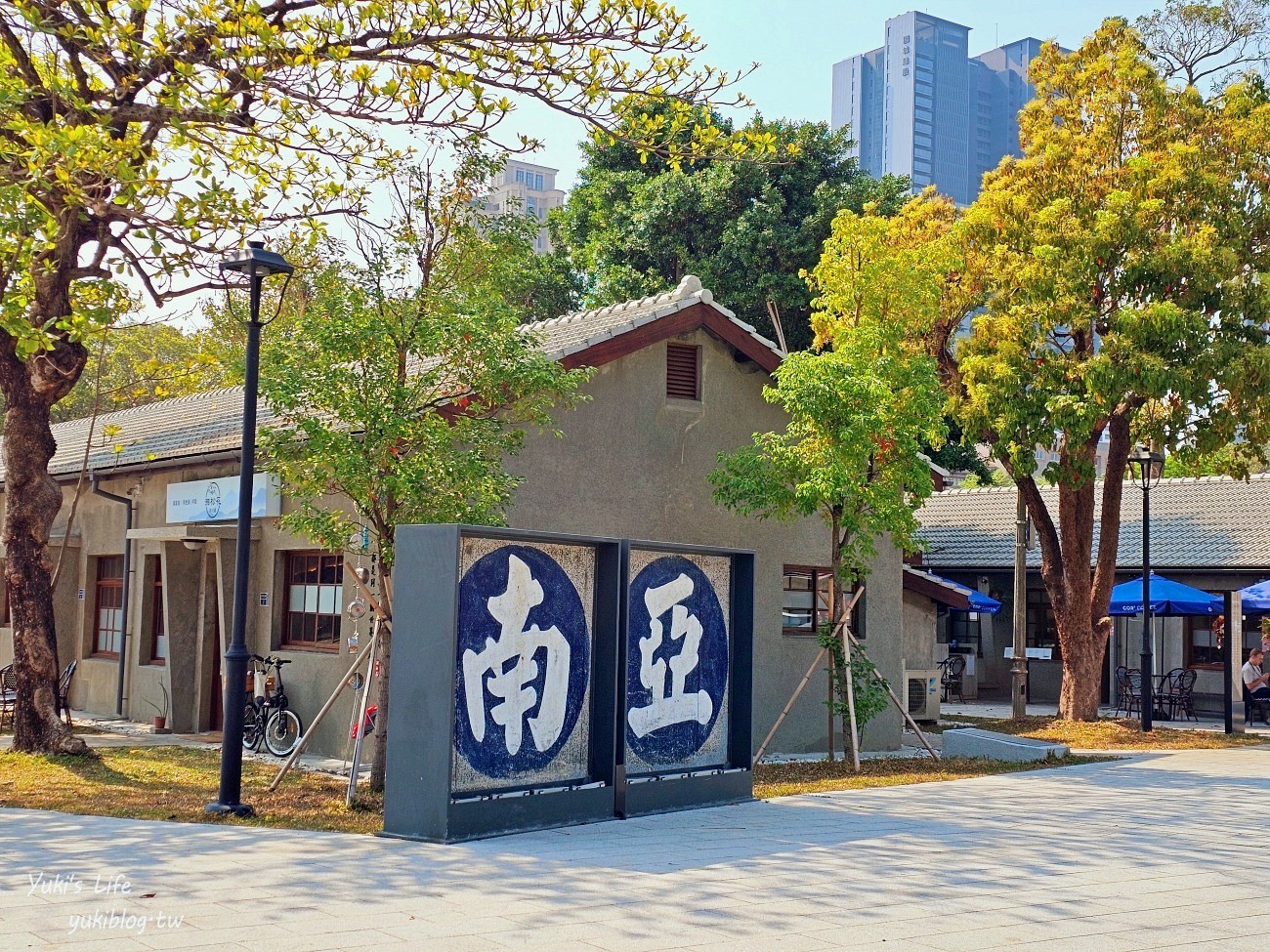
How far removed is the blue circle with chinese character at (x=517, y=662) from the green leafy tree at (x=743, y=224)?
18984 mm

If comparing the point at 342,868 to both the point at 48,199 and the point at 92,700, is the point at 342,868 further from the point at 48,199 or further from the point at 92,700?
the point at 92,700

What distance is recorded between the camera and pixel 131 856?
26.7 feet

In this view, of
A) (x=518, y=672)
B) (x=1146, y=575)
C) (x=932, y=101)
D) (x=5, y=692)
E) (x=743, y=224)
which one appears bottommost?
(x=5, y=692)

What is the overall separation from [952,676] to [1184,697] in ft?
19.6

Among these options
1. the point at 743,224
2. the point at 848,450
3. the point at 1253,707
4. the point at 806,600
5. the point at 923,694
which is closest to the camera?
the point at 848,450

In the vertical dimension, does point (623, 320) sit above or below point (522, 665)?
above

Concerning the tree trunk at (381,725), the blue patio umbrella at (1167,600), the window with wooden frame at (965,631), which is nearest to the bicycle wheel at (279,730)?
the tree trunk at (381,725)

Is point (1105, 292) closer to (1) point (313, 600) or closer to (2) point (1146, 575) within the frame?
(2) point (1146, 575)

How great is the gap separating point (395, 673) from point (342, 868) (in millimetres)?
1644

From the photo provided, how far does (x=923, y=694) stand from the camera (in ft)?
72.3

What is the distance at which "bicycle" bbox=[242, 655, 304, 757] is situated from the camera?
15.3 metres

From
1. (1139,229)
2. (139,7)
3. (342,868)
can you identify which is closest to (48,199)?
(139,7)

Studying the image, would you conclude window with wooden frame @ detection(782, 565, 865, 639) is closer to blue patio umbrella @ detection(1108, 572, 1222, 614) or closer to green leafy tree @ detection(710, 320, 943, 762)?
green leafy tree @ detection(710, 320, 943, 762)

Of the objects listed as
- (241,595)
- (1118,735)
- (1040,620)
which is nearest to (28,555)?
(241,595)
